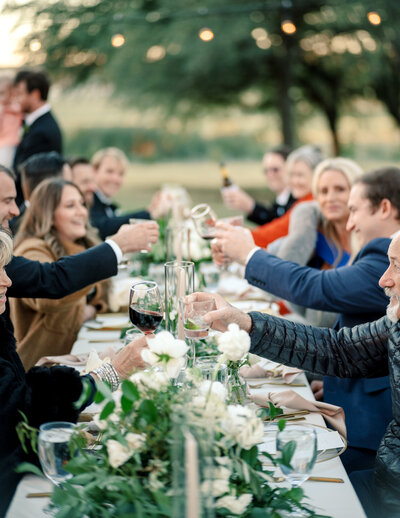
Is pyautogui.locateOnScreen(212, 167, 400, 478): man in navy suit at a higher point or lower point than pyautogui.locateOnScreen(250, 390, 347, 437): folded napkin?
higher

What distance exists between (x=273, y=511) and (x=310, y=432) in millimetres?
148

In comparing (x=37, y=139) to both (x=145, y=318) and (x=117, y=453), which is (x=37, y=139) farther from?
(x=117, y=453)

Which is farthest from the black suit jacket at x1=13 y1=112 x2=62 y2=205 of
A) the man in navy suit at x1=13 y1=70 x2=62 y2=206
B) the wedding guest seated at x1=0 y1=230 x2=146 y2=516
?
the wedding guest seated at x1=0 y1=230 x2=146 y2=516

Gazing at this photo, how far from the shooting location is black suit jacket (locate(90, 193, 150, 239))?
4328mm

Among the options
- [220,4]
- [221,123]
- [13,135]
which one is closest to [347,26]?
[220,4]

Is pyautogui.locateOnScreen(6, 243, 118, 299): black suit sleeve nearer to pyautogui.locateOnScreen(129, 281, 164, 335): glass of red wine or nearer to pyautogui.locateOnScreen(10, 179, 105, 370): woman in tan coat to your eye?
pyautogui.locateOnScreen(10, 179, 105, 370): woman in tan coat

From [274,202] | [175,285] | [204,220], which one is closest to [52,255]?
[204,220]

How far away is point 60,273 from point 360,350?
A: 108cm

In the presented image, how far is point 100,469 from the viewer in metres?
1.10

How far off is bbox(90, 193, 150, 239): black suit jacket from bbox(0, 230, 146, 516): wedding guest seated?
99.5 inches

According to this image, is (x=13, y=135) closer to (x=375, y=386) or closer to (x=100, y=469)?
(x=375, y=386)

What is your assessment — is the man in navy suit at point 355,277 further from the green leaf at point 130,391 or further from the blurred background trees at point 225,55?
the blurred background trees at point 225,55

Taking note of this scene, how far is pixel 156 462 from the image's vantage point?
1.08 meters

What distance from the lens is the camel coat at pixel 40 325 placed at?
2752 millimetres
